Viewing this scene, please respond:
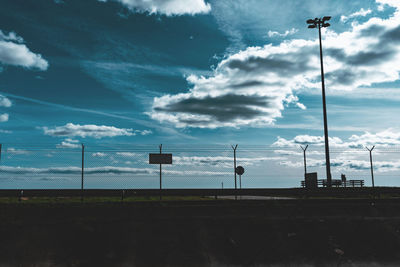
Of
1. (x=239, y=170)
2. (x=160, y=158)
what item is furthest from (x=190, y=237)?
(x=239, y=170)

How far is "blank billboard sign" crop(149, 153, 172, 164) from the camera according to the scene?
54.9 ft

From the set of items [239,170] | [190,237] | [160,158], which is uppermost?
[160,158]

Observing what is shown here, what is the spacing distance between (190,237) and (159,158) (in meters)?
9.15

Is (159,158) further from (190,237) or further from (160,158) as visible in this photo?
(190,237)

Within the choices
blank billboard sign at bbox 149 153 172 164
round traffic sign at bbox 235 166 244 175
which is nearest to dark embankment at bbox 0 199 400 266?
blank billboard sign at bbox 149 153 172 164

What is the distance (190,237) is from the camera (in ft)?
25.8

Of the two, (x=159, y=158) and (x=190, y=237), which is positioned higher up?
(x=159, y=158)

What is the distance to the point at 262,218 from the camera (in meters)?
8.62

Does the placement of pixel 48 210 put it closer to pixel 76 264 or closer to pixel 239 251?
pixel 76 264

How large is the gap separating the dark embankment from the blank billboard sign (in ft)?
25.5

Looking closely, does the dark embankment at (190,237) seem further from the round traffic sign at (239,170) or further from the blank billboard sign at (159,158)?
the round traffic sign at (239,170)

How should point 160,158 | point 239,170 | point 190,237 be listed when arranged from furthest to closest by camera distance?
point 239,170 → point 160,158 → point 190,237

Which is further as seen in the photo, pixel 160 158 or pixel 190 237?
pixel 160 158

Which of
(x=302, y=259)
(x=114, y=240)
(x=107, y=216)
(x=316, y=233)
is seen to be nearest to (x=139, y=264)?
(x=114, y=240)
